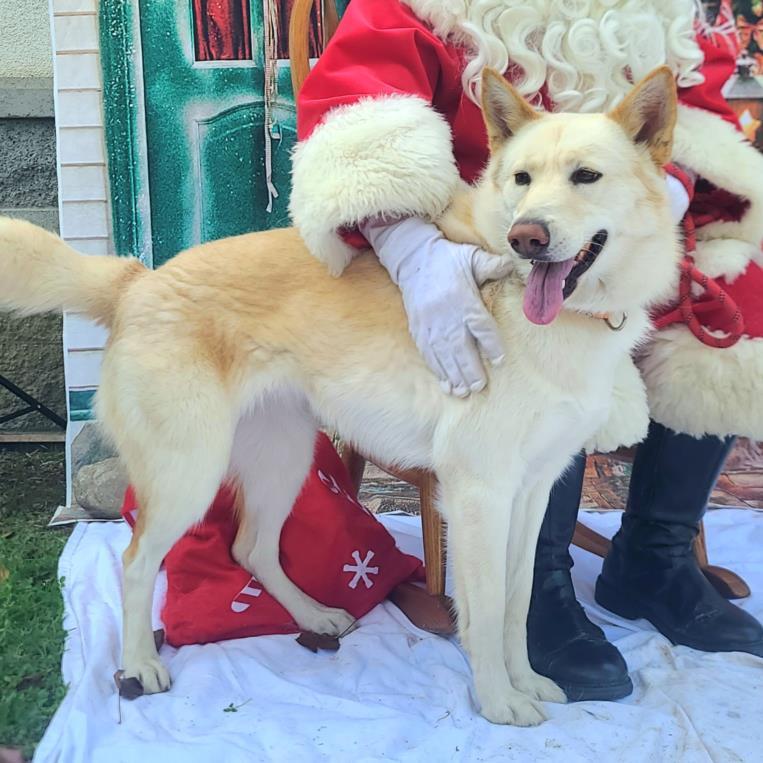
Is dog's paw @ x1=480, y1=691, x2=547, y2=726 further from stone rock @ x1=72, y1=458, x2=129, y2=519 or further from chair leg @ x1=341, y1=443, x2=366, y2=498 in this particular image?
stone rock @ x1=72, y1=458, x2=129, y2=519

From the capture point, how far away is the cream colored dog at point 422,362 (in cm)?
142

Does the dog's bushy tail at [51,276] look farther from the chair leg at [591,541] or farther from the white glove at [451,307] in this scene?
the chair leg at [591,541]

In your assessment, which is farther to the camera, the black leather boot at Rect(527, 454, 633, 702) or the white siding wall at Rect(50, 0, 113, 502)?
the white siding wall at Rect(50, 0, 113, 502)

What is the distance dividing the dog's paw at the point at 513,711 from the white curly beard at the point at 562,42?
3.87 ft

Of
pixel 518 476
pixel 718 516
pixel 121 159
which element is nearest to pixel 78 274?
pixel 518 476

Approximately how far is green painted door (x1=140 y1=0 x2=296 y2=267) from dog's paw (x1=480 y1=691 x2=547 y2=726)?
6.02 feet

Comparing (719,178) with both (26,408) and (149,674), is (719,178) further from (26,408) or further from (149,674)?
(26,408)

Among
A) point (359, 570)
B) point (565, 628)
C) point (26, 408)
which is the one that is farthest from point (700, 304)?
point (26, 408)

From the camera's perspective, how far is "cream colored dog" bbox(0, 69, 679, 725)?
4.64 feet

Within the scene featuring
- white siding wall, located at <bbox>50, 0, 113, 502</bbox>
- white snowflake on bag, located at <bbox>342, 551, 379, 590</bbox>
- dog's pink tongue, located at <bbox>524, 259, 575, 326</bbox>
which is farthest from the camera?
white siding wall, located at <bbox>50, 0, 113, 502</bbox>

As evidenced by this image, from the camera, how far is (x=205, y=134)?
2.78 meters

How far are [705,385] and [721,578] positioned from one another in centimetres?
71

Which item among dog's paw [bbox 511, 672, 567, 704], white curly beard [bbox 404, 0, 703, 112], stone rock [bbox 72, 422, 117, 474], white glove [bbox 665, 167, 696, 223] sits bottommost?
stone rock [bbox 72, 422, 117, 474]

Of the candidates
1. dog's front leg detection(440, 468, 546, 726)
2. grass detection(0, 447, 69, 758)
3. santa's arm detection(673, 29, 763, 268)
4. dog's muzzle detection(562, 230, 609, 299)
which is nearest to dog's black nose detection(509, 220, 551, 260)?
dog's muzzle detection(562, 230, 609, 299)
